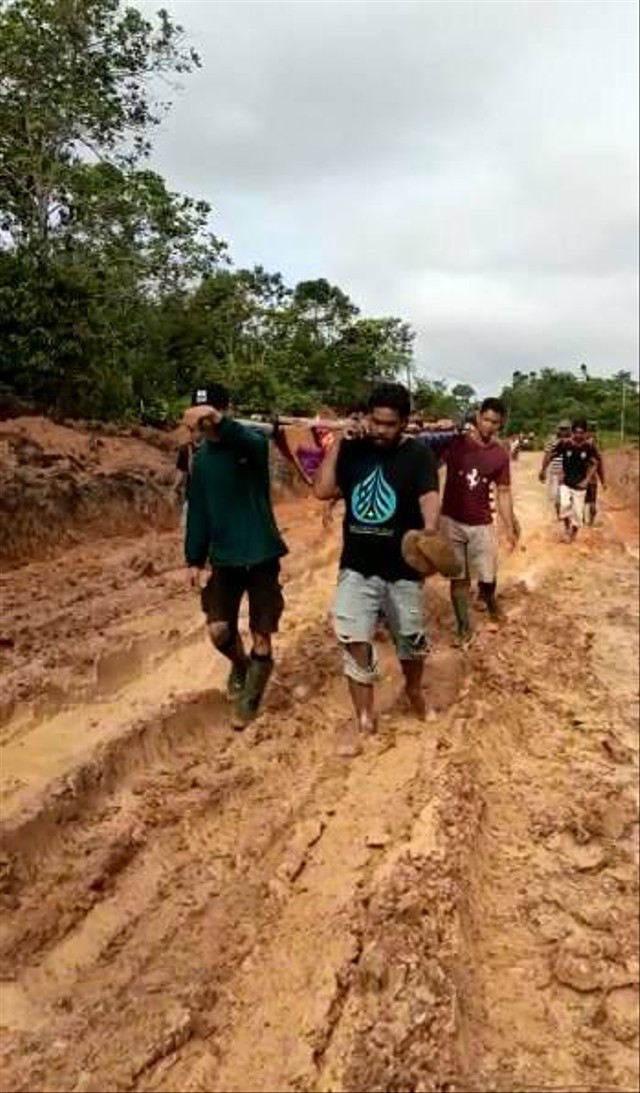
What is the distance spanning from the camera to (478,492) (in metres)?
7.99

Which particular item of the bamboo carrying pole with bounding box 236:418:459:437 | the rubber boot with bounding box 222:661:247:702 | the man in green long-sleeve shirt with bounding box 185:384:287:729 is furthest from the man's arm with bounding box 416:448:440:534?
the rubber boot with bounding box 222:661:247:702

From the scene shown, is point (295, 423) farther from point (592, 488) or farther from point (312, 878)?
point (592, 488)


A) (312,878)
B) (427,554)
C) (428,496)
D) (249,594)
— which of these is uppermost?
(428,496)

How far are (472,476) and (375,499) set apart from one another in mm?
2747

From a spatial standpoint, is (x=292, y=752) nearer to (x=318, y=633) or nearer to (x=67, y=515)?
(x=318, y=633)

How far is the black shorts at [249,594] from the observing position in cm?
573

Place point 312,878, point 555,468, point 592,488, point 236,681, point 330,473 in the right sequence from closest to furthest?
point 312,878
point 330,473
point 236,681
point 555,468
point 592,488

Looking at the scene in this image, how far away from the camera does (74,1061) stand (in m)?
2.99

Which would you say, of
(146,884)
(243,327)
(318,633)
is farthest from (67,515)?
(243,327)

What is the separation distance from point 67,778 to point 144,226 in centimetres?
1360

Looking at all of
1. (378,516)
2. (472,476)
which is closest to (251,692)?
(378,516)

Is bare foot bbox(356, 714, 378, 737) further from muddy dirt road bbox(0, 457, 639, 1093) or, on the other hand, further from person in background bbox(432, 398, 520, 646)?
person in background bbox(432, 398, 520, 646)

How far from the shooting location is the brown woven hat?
5.07m

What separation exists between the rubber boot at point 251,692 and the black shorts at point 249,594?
0.63 ft
